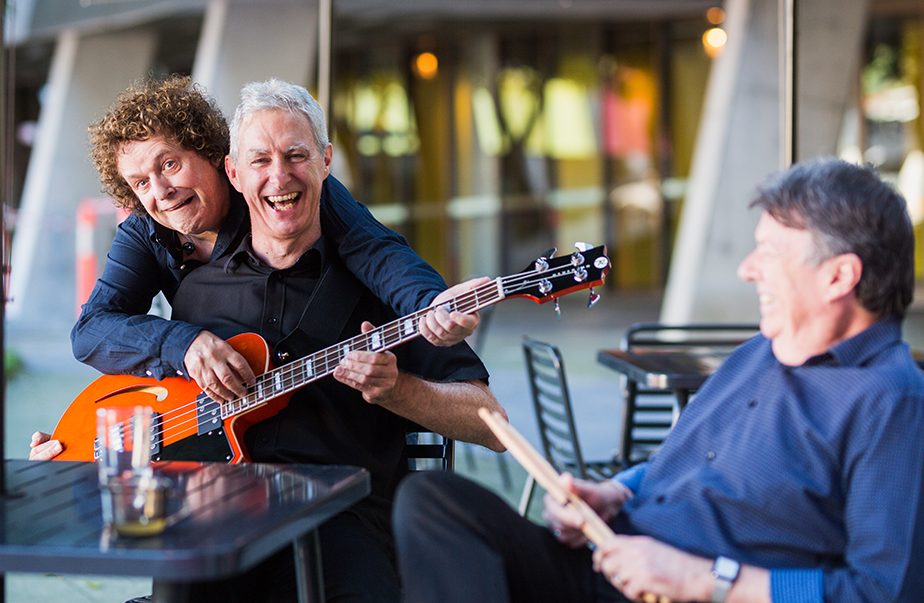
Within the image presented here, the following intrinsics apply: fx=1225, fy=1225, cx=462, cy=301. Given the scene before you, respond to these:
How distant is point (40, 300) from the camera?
13.8m

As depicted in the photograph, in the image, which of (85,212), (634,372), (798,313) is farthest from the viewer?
(85,212)

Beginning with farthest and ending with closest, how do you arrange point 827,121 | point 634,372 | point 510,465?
point 827,121 < point 510,465 < point 634,372

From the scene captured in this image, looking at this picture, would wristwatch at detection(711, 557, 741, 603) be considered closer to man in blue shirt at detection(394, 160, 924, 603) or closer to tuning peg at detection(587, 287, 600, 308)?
man in blue shirt at detection(394, 160, 924, 603)

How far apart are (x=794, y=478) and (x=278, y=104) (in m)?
1.48

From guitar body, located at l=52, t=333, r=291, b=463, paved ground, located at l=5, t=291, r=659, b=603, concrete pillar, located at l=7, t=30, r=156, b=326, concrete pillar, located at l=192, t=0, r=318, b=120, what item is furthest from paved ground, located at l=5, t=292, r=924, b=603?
concrete pillar, located at l=192, t=0, r=318, b=120

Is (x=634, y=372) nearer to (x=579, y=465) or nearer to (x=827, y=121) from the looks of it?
(x=579, y=465)

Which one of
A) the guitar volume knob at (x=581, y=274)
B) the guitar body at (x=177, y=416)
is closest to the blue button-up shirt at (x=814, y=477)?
the guitar volume knob at (x=581, y=274)

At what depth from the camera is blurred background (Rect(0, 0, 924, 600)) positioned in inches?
363

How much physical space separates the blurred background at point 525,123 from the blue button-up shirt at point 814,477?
21.7ft

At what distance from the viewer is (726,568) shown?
1.81m

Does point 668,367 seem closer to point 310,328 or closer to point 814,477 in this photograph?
point 310,328

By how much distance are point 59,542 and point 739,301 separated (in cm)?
790

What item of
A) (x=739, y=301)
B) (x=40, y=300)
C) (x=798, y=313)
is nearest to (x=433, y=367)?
(x=798, y=313)

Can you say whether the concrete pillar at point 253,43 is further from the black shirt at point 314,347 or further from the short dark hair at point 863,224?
the short dark hair at point 863,224
